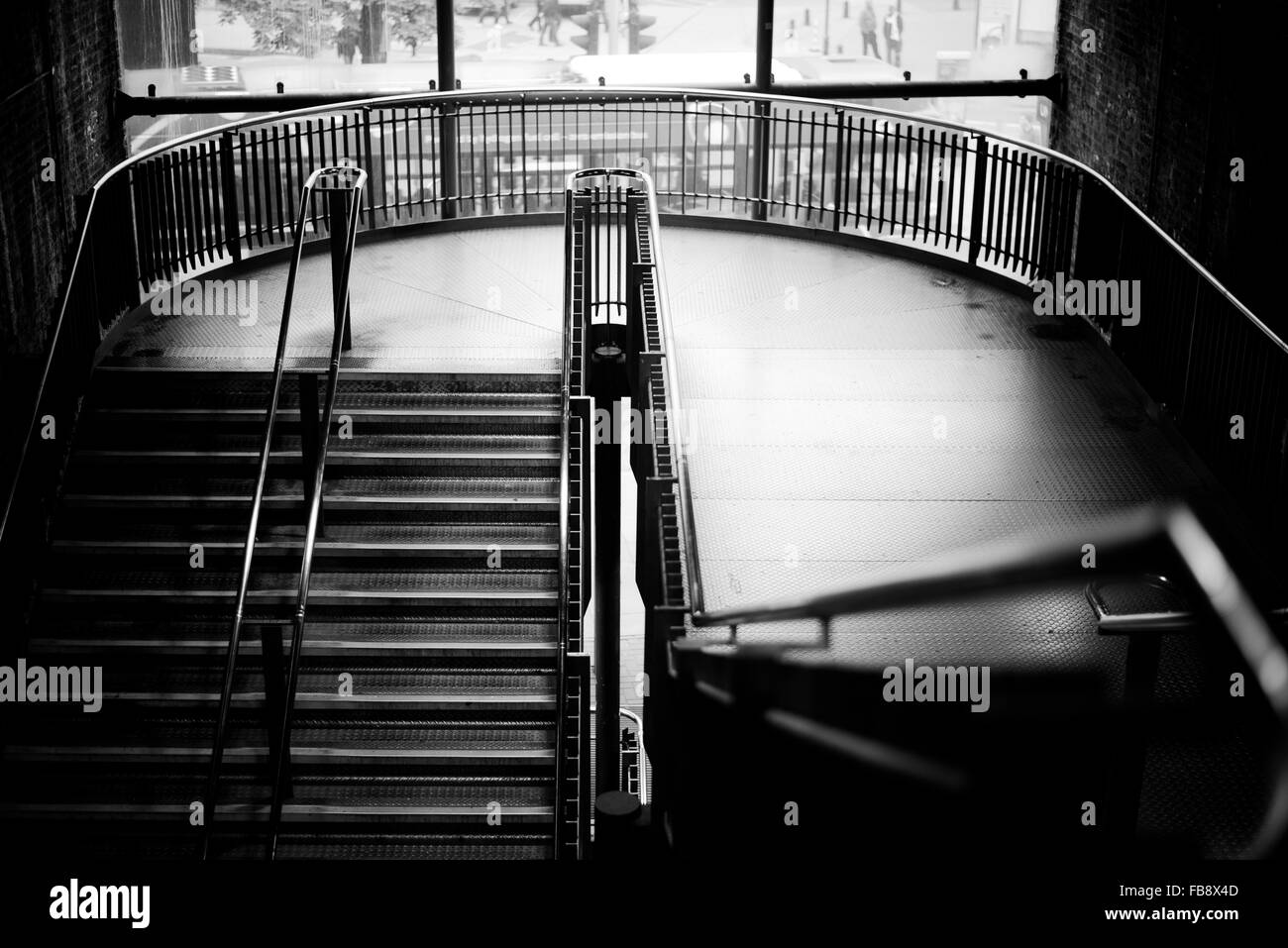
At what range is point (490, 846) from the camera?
304 inches

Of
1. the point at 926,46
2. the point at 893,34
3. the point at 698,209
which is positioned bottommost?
the point at 698,209

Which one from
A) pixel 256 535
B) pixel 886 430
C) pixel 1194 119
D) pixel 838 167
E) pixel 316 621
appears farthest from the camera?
pixel 838 167

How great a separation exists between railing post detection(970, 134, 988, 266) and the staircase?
4.23 metres

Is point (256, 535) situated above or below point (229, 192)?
below

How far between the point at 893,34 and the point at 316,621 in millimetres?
8752

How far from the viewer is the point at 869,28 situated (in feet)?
46.2

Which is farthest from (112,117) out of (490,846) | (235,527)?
(490,846)

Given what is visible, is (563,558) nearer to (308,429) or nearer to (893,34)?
(308,429)

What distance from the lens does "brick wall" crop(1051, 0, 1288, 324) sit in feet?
31.1

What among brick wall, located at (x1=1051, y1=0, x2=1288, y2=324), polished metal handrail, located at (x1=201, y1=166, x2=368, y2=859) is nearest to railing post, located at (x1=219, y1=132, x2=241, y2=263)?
polished metal handrail, located at (x1=201, y1=166, x2=368, y2=859)

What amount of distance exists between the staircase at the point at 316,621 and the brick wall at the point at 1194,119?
191 inches

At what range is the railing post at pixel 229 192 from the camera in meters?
10.9

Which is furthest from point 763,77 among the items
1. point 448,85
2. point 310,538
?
point 310,538
